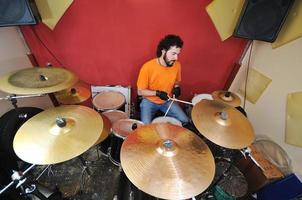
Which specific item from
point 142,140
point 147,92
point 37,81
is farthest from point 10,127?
point 147,92

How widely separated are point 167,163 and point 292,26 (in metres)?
1.68

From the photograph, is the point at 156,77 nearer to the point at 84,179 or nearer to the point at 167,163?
the point at 167,163

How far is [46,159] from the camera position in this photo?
0.99 meters

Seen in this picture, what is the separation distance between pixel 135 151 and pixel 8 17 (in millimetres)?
1482

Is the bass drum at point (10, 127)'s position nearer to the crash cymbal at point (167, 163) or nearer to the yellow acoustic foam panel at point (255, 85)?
the crash cymbal at point (167, 163)

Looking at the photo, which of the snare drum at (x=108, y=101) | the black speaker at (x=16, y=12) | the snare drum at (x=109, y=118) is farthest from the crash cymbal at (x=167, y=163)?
the black speaker at (x=16, y=12)

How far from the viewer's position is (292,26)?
166 centimetres

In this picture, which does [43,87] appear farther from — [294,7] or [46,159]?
[294,7]

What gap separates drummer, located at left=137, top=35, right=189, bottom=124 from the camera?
1796 millimetres

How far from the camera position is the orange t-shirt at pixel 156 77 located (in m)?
1.89

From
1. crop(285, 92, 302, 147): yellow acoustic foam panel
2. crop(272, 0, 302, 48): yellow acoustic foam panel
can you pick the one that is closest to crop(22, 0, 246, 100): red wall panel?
crop(272, 0, 302, 48): yellow acoustic foam panel

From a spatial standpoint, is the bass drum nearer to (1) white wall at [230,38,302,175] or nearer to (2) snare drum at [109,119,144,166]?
(2) snare drum at [109,119,144,166]

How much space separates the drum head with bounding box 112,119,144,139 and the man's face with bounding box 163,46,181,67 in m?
0.68

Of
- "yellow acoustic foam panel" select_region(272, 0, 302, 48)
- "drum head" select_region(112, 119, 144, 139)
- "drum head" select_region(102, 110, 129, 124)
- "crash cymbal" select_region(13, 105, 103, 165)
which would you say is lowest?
"drum head" select_region(102, 110, 129, 124)
